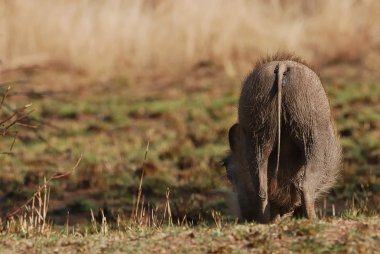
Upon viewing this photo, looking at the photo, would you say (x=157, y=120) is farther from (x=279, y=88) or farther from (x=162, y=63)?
(x=279, y=88)

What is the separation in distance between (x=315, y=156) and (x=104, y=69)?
11.4 metres

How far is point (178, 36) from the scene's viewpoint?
57.3 feet

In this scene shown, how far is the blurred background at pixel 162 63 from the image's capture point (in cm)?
1307

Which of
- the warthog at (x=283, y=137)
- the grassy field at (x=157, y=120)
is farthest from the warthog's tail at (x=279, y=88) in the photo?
the grassy field at (x=157, y=120)

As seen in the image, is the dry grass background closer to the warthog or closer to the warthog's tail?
the warthog

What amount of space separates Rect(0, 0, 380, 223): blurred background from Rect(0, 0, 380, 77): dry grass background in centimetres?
2

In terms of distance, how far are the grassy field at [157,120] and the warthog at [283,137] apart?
37 centimetres

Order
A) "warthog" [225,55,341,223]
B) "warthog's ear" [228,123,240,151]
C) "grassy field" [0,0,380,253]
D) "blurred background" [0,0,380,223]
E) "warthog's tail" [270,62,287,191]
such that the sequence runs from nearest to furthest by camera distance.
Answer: "grassy field" [0,0,380,253] < "warthog's tail" [270,62,287,191] < "warthog" [225,55,341,223] < "warthog's ear" [228,123,240,151] < "blurred background" [0,0,380,223]

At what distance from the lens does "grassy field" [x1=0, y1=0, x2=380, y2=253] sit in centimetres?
575

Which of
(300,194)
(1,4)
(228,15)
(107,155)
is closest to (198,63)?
(228,15)

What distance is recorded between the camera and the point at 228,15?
1755 cm

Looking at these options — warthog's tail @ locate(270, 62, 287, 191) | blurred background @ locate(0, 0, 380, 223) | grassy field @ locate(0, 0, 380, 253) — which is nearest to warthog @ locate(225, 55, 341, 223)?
warthog's tail @ locate(270, 62, 287, 191)

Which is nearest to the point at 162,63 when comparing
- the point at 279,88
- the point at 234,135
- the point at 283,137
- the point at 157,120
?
the point at 157,120

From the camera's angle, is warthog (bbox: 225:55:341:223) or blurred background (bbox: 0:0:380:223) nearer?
warthog (bbox: 225:55:341:223)
